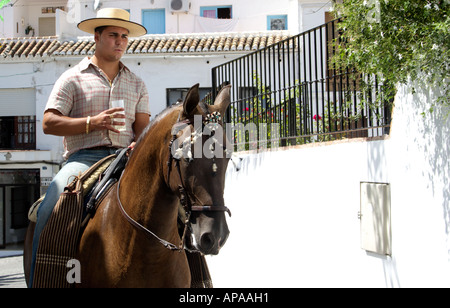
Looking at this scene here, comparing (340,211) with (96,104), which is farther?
(340,211)

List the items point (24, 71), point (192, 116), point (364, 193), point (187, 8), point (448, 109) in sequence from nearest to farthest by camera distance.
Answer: point (192, 116) < point (448, 109) < point (364, 193) < point (24, 71) < point (187, 8)

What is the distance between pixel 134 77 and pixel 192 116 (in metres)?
1.69

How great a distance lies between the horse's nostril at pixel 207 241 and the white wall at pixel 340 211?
6.95 feet

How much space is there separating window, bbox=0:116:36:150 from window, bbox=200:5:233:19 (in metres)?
9.76

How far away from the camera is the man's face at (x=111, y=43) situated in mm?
4344

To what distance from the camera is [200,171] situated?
285 cm

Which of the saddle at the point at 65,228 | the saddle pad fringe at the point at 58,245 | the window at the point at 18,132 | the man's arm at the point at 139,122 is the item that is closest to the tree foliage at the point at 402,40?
the man's arm at the point at 139,122

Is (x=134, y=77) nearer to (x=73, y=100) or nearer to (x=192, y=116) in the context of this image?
(x=73, y=100)

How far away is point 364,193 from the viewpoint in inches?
210

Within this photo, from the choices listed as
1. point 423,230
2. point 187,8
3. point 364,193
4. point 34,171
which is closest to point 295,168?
point 364,193

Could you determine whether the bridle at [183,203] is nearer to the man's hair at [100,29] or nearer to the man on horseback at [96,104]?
the man on horseback at [96,104]

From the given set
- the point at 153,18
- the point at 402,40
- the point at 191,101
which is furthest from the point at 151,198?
the point at 153,18

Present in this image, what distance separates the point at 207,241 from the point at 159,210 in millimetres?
545

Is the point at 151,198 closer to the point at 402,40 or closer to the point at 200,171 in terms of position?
the point at 200,171
